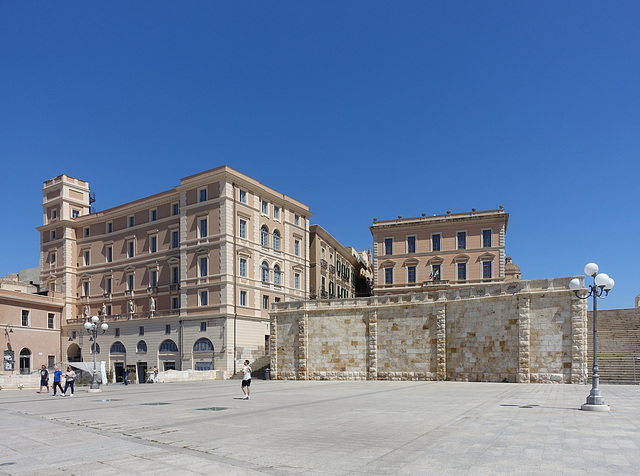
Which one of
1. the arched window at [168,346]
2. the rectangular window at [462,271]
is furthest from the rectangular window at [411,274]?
the arched window at [168,346]

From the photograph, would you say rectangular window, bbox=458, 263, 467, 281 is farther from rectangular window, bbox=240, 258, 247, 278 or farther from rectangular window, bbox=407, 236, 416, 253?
rectangular window, bbox=240, 258, 247, 278

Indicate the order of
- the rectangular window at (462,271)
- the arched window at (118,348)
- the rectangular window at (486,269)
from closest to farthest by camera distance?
the arched window at (118,348) → the rectangular window at (486,269) → the rectangular window at (462,271)

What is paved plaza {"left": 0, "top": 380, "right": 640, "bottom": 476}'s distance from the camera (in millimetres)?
8648

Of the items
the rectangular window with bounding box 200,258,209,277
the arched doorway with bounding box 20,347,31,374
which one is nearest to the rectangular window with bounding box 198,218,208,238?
the rectangular window with bounding box 200,258,209,277

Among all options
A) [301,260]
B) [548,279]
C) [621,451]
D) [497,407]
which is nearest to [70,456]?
[621,451]

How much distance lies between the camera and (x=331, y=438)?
11398 mm

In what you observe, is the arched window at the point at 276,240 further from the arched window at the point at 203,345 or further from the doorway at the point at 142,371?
the doorway at the point at 142,371

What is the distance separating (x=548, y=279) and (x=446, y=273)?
28157 mm

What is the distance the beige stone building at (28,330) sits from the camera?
52938mm

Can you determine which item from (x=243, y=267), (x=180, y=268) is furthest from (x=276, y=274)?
(x=180, y=268)

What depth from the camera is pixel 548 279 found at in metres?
28.5

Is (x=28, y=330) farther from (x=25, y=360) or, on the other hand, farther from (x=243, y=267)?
(x=243, y=267)

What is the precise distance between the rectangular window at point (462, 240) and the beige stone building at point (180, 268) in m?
17.5

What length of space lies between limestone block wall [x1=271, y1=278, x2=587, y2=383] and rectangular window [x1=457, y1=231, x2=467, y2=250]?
24538 millimetres
